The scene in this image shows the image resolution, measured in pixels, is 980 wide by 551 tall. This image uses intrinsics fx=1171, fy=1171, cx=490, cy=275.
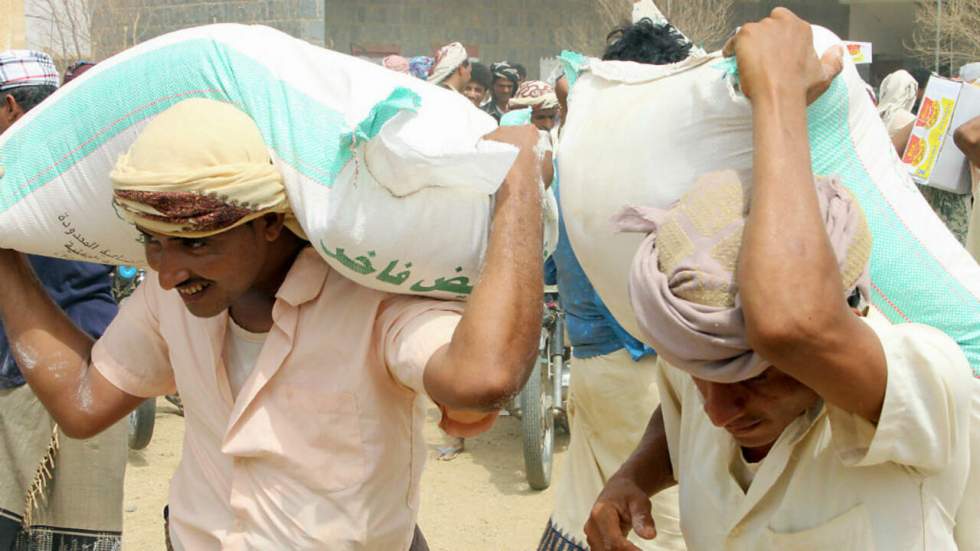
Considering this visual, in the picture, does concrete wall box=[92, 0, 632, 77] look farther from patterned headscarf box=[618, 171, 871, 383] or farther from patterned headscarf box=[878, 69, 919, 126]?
patterned headscarf box=[618, 171, 871, 383]

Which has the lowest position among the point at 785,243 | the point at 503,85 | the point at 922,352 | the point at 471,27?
the point at 471,27

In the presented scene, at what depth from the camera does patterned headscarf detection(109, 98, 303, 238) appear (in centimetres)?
191

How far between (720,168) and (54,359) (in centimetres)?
141

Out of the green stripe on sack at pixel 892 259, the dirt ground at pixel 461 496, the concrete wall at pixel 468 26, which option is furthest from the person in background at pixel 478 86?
the concrete wall at pixel 468 26

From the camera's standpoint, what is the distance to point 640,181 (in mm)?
1898

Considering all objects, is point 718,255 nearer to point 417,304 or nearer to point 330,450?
point 417,304

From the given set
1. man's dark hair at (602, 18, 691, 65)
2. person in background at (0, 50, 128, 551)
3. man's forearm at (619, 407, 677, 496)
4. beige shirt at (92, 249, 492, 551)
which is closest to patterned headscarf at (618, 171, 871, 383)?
beige shirt at (92, 249, 492, 551)

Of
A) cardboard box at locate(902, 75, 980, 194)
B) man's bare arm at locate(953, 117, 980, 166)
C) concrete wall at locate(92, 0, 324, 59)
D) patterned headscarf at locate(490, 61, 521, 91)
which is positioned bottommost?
concrete wall at locate(92, 0, 324, 59)

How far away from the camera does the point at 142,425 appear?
21.6 feet

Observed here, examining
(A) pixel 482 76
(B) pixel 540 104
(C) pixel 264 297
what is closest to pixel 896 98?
(B) pixel 540 104

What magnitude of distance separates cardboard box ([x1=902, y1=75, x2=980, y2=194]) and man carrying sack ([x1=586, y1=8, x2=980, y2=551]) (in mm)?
3508

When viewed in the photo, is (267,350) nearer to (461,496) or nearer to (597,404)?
(597,404)

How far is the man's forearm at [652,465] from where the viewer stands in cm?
222

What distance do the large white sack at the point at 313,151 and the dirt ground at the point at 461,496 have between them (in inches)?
145
